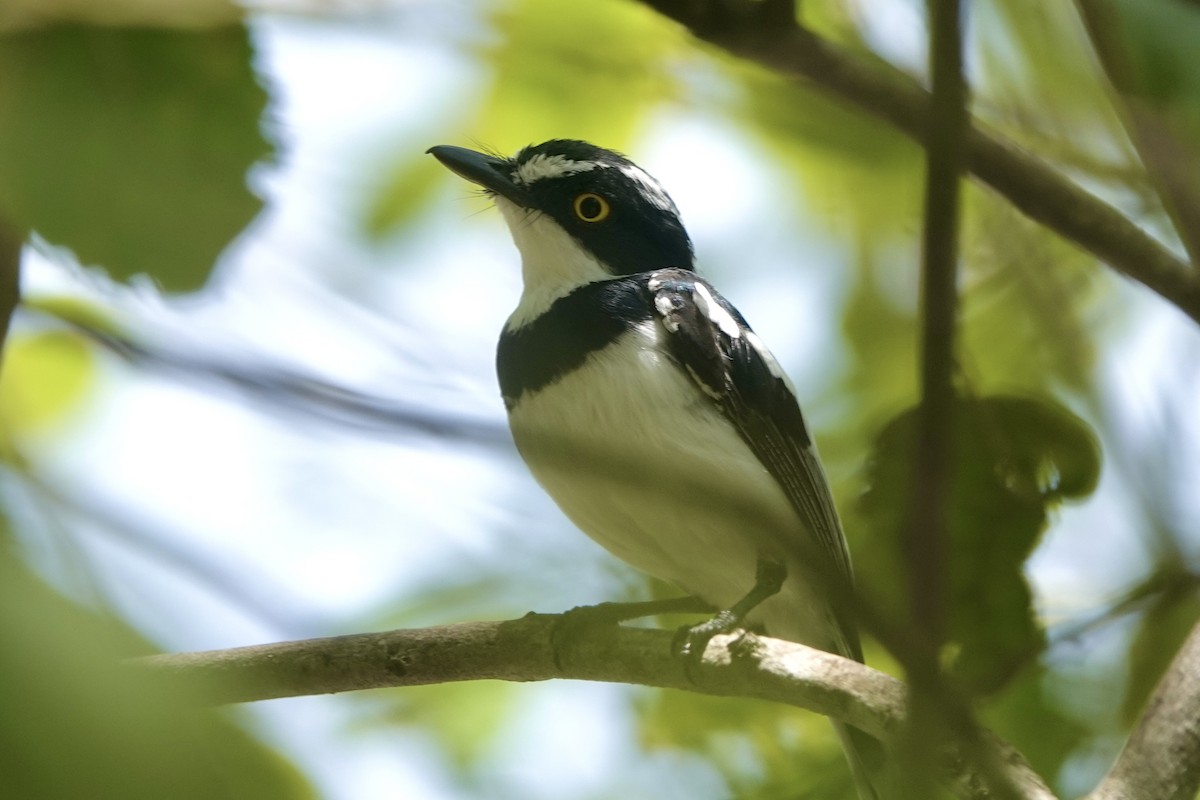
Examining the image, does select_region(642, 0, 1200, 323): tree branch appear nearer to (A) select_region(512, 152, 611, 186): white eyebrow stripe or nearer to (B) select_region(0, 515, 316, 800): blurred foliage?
(A) select_region(512, 152, 611, 186): white eyebrow stripe

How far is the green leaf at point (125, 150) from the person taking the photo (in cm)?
191

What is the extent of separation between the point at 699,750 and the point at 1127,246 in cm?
212

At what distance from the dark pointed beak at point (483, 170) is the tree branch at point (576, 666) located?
1871 millimetres

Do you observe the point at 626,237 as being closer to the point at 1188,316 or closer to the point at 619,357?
the point at 619,357

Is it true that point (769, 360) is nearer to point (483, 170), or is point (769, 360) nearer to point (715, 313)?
point (715, 313)

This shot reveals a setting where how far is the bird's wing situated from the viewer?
14.0ft

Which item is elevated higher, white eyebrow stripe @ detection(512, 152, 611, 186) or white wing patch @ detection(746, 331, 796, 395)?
white eyebrow stripe @ detection(512, 152, 611, 186)

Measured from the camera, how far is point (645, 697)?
4.48m

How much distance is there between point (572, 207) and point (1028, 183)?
6.08 feet

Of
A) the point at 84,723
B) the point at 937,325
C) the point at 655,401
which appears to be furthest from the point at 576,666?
the point at 84,723

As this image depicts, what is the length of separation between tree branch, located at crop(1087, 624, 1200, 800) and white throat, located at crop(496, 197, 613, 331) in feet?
8.22

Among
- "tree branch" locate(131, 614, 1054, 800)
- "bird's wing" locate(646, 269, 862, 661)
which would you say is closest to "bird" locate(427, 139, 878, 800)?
"bird's wing" locate(646, 269, 862, 661)

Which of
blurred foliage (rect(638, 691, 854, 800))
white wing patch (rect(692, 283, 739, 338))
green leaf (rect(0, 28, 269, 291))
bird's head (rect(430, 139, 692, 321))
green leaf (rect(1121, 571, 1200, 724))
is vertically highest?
green leaf (rect(0, 28, 269, 291))

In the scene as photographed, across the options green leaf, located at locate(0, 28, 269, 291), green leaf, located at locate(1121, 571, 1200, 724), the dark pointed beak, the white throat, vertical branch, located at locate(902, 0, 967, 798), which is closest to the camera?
vertical branch, located at locate(902, 0, 967, 798)
